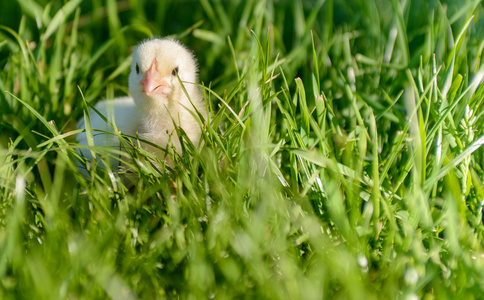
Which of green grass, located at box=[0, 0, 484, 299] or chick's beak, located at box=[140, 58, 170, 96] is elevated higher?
chick's beak, located at box=[140, 58, 170, 96]

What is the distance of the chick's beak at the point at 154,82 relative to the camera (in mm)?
1978

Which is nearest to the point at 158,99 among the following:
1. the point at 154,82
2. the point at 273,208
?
the point at 154,82

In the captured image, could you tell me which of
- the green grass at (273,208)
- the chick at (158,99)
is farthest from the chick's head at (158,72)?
the green grass at (273,208)

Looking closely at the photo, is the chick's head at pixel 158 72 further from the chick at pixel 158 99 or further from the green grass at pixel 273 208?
the green grass at pixel 273 208

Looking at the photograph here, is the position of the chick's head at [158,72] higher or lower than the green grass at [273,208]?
higher

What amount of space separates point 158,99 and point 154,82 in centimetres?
8

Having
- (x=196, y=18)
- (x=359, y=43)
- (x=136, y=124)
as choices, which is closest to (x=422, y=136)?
(x=136, y=124)

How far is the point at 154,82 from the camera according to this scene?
78.7 inches

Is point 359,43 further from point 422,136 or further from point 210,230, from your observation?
point 210,230

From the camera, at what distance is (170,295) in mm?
1426

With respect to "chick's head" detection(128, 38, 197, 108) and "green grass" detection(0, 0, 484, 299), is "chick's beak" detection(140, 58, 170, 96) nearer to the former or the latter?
"chick's head" detection(128, 38, 197, 108)

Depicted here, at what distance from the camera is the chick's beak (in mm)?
1978

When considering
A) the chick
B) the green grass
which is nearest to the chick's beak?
the chick

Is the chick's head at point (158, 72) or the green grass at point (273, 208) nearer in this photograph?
the green grass at point (273, 208)
